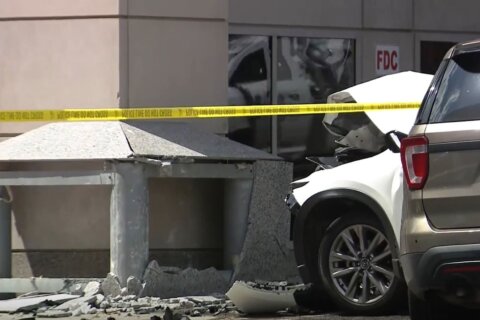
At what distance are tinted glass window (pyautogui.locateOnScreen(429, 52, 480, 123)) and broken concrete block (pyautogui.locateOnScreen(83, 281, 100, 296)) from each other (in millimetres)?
4452

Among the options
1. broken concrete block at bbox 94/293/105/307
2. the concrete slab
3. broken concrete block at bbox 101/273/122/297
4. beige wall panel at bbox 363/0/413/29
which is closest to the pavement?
the concrete slab

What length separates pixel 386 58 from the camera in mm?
13102

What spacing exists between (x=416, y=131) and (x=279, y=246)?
4.22 metres

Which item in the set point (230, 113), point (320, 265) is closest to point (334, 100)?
point (230, 113)

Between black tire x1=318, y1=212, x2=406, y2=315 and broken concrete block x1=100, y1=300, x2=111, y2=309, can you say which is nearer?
black tire x1=318, y1=212, x2=406, y2=315

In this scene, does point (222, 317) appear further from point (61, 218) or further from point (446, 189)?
point (446, 189)

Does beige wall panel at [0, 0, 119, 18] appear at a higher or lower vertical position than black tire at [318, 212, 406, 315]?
higher

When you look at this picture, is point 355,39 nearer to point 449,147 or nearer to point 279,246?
point 279,246

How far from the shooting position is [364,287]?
8.22m

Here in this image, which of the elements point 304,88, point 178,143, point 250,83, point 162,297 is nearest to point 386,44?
point 304,88

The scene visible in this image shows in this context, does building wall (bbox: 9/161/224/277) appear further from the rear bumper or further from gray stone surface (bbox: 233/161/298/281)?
the rear bumper

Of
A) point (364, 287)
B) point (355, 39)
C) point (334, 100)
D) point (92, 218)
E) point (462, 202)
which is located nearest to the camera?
point (462, 202)

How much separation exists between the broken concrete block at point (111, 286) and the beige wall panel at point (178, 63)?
1954mm

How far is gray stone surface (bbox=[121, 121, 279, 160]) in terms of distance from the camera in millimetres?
9695
